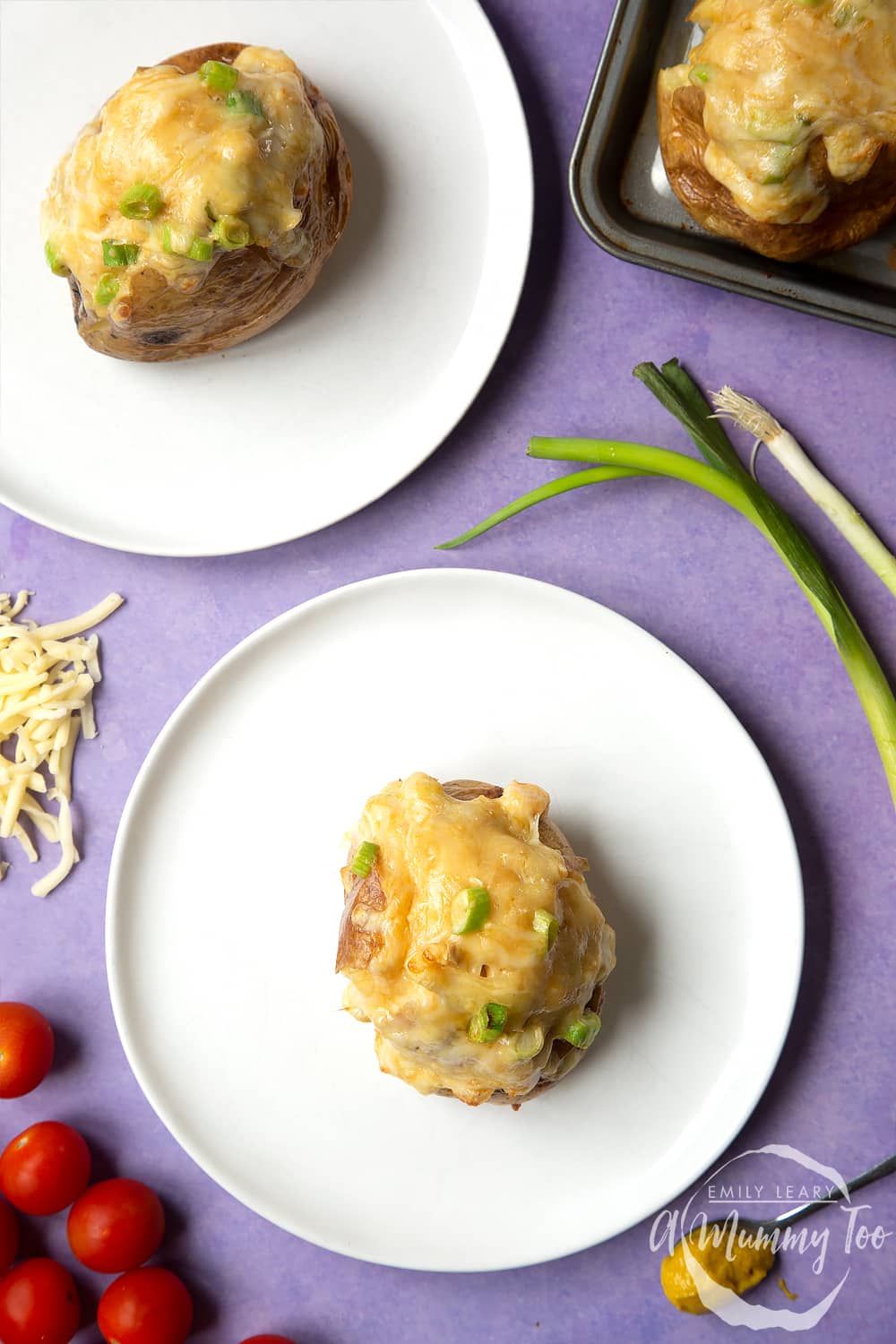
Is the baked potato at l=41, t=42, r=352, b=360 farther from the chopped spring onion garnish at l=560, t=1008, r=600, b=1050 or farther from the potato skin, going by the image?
the chopped spring onion garnish at l=560, t=1008, r=600, b=1050

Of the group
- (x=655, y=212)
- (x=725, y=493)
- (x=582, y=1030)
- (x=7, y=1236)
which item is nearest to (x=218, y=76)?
(x=655, y=212)

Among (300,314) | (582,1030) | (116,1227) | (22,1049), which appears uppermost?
(300,314)

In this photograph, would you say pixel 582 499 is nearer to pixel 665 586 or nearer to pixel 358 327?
pixel 665 586

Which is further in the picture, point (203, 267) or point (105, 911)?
point (105, 911)

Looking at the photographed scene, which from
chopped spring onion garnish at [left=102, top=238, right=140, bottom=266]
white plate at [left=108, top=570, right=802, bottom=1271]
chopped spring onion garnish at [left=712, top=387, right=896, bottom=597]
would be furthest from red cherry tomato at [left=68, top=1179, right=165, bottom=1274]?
chopped spring onion garnish at [left=712, top=387, right=896, bottom=597]

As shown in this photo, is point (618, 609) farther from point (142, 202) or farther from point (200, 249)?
point (142, 202)

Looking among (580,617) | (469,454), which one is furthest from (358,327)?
(580,617)
